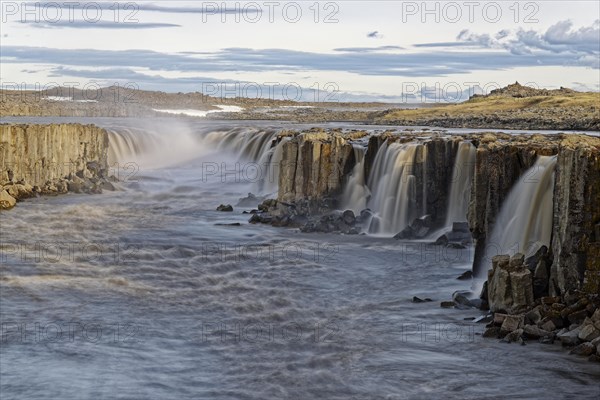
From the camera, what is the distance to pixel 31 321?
75.2 ft

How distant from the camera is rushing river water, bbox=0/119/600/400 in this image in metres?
18.1

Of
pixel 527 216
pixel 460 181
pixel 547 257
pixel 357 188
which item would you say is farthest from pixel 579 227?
pixel 357 188

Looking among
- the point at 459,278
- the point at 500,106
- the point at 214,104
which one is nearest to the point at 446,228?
the point at 459,278

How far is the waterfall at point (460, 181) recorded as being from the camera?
34594 mm

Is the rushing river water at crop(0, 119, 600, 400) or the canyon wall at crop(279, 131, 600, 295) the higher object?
the canyon wall at crop(279, 131, 600, 295)

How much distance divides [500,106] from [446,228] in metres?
75.1

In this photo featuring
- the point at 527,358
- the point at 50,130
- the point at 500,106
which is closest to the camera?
the point at 527,358

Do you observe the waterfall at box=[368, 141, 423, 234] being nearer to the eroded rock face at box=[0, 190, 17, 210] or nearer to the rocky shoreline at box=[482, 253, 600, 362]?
the rocky shoreline at box=[482, 253, 600, 362]

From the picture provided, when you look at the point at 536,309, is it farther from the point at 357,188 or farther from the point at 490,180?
the point at 357,188

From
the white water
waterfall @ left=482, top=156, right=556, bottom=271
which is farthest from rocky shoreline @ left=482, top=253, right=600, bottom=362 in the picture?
the white water

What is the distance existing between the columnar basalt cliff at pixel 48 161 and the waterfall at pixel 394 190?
56.4ft

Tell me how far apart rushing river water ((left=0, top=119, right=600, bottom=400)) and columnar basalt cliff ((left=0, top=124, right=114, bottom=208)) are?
8.22 meters

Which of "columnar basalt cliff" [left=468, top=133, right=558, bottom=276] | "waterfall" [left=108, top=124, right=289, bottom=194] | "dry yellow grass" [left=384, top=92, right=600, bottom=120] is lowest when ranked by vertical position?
"columnar basalt cliff" [left=468, top=133, right=558, bottom=276]

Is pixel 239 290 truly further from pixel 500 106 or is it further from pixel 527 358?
pixel 500 106
